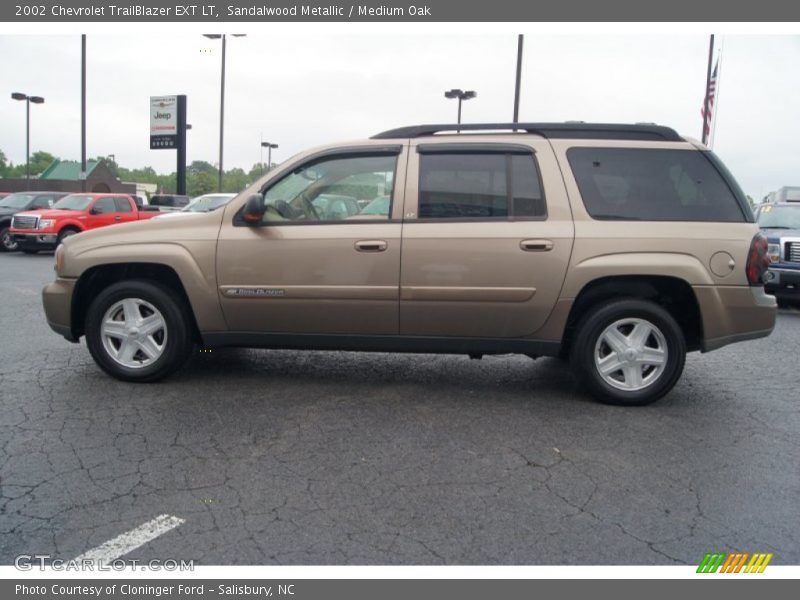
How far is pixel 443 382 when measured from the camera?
527 centimetres

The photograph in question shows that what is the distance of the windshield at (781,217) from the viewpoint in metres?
10.5

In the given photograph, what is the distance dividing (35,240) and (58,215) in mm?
853

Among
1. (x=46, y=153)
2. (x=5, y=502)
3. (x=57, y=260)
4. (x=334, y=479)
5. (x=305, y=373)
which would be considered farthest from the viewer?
(x=46, y=153)

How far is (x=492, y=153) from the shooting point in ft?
15.6

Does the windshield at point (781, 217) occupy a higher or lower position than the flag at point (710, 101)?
lower

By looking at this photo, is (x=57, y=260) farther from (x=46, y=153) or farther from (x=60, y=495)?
(x=46, y=153)

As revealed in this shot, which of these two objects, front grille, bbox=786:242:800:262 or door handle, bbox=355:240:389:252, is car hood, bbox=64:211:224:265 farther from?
front grille, bbox=786:242:800:262

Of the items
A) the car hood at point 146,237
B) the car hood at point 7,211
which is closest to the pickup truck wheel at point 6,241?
the car hood at point 7,211

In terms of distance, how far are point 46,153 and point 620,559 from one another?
133 meters

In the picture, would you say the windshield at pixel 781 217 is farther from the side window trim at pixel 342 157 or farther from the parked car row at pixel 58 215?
the parked car row at pixel 58 215

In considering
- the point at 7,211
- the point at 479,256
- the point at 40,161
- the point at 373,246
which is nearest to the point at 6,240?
the point at 7,211

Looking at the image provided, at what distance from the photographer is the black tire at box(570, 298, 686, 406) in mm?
4602

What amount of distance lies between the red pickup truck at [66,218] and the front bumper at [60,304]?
471 inches

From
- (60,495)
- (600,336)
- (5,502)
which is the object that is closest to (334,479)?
(60,495)
